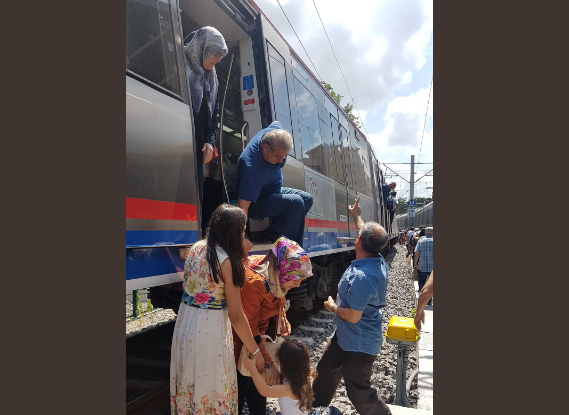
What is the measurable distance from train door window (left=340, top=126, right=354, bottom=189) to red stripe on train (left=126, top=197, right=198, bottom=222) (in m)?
6.33

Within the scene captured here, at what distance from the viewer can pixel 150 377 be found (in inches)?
168

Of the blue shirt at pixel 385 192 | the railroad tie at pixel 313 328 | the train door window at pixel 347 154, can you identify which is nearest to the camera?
the railroad tie at pixel 313 328

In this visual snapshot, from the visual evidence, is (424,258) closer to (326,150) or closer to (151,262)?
(326,150)

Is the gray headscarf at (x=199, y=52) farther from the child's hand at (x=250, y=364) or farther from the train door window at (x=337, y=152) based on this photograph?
the train door window at (x=337, y=152)

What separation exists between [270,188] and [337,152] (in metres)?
4.43

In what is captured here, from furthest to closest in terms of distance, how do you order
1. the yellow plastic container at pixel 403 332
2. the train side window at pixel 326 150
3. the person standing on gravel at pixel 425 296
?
the train side window at pixel 326 150, the yellow plastic container at pixel 403 332, the person standing on gravel at pixel 425 296

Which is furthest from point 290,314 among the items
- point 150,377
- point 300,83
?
point 300,83

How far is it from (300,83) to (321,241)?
225cm

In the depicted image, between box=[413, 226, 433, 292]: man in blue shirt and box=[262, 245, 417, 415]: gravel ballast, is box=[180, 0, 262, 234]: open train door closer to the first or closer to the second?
box=[262, 245, 417, 415]: gravel ballast

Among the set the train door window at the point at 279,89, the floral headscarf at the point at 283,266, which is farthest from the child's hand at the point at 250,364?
the train door window at the point at 279,89

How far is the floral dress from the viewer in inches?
91.7

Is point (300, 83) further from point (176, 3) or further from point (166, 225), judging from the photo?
point (166, 225)

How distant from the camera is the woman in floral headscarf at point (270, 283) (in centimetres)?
258

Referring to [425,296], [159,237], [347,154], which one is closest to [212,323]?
[159,237]
